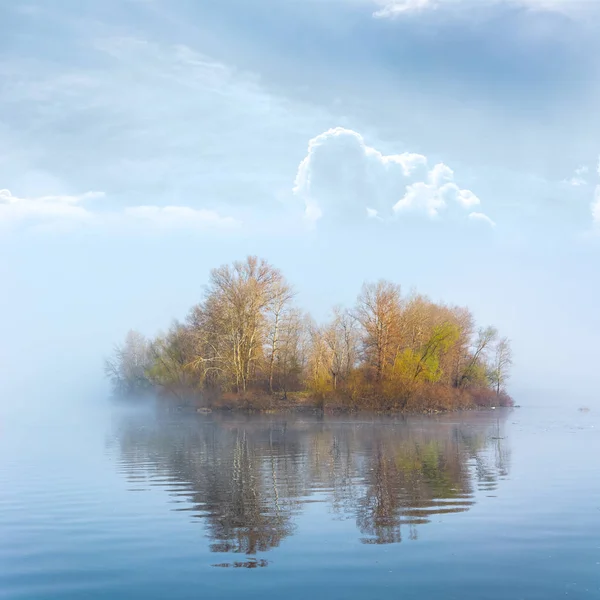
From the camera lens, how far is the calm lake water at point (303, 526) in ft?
41.6

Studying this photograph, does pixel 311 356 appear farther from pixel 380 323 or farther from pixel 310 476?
pixel 310 476

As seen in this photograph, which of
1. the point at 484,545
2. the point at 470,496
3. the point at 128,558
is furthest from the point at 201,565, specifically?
the point at 470,496

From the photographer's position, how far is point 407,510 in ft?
62.5

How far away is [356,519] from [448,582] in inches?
211

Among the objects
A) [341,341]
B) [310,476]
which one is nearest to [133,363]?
[341,341]

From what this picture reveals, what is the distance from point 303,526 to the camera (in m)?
17.2

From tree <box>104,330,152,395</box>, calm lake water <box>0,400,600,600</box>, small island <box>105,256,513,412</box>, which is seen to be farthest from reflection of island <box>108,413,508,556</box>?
tree <box>104,330,152,395</box>

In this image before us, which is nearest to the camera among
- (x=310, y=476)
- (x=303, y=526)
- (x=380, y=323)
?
(x=303, y=526)

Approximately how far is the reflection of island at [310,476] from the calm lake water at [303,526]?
96 mm

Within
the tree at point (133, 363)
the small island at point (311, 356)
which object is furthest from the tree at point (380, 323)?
the tree at point (133, 363)

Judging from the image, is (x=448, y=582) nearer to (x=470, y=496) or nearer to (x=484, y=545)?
(x=484, y=545)

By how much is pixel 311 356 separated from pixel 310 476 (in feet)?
203

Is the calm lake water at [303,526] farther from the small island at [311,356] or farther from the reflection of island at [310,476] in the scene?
the small island at [311,356]

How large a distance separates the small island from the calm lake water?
43871mm
